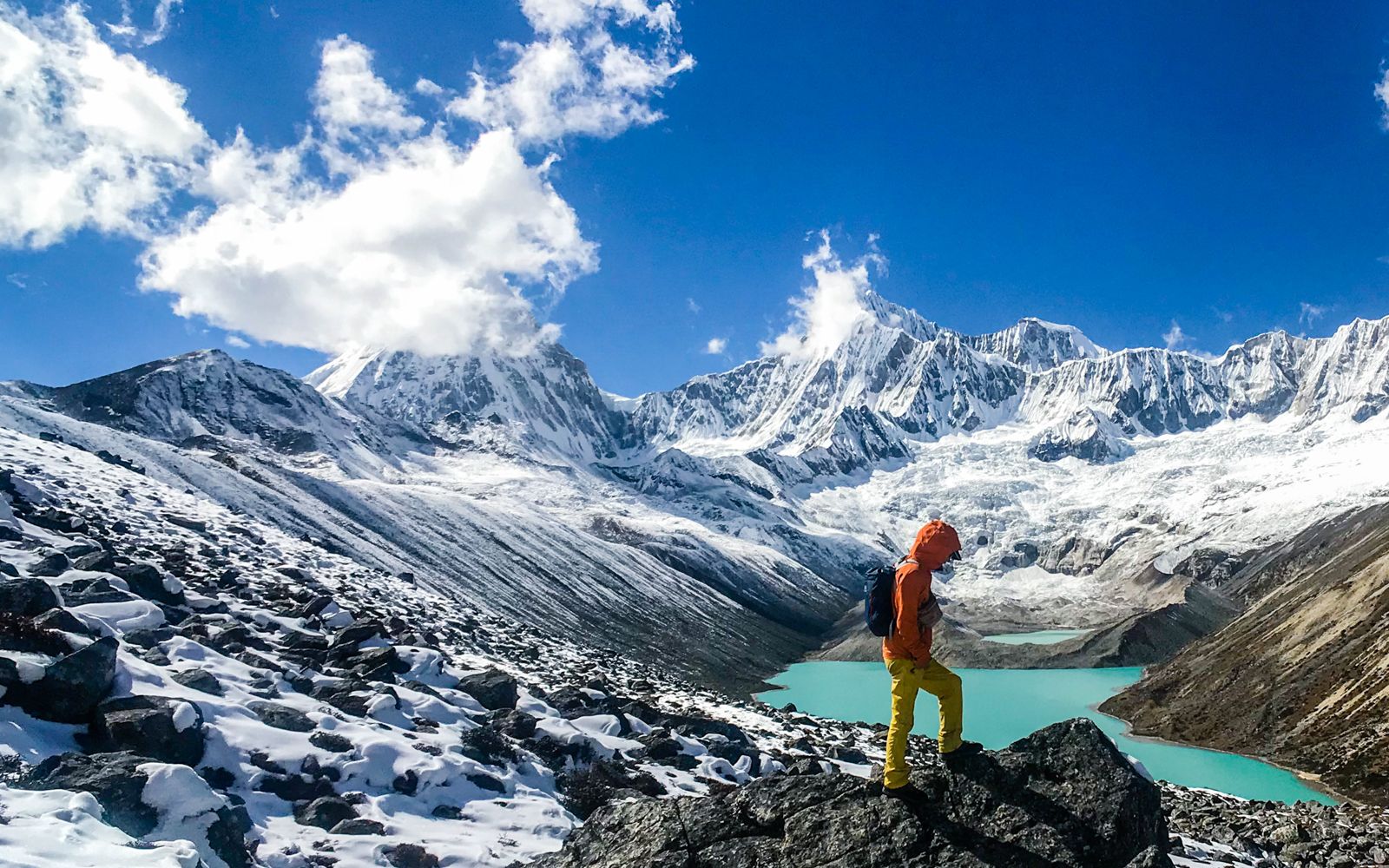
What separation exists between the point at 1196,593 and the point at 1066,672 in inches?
2501

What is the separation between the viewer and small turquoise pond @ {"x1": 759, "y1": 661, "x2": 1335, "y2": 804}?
62.2 meters

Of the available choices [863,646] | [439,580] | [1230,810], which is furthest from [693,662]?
[1230,810]

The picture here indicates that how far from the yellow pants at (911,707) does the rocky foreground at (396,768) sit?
38cm

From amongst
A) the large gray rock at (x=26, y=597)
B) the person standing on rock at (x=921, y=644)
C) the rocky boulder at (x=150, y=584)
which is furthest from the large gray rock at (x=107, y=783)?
the rocky boulder at (x=150, y=584)

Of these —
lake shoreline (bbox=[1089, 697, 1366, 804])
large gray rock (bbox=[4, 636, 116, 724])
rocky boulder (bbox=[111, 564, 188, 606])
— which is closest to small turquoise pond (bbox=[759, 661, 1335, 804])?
lake shoreline (bbox=[1089, 697, 1366, 804])

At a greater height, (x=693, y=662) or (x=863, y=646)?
(x=863, y=646)

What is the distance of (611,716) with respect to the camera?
78.8 feet

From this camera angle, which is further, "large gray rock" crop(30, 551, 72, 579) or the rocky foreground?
"large gray rock" crop(30, 551, 72, 579)

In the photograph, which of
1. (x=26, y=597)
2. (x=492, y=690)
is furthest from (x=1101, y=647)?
(x=26, y=597)

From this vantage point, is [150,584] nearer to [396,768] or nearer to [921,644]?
[396,768]

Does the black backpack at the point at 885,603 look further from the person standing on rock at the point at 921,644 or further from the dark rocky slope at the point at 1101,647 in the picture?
the dark rocky slope at the point at 1101,647

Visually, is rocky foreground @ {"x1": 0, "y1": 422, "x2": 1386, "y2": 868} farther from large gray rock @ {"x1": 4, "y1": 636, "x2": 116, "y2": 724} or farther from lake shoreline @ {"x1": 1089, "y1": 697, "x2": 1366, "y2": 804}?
lake shoreline @ {"x1": 1089, "y1": 697, "x2": 1366, "y2": 804}

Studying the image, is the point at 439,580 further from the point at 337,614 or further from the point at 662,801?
the point at 662,801

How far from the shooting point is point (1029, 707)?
107 metres
